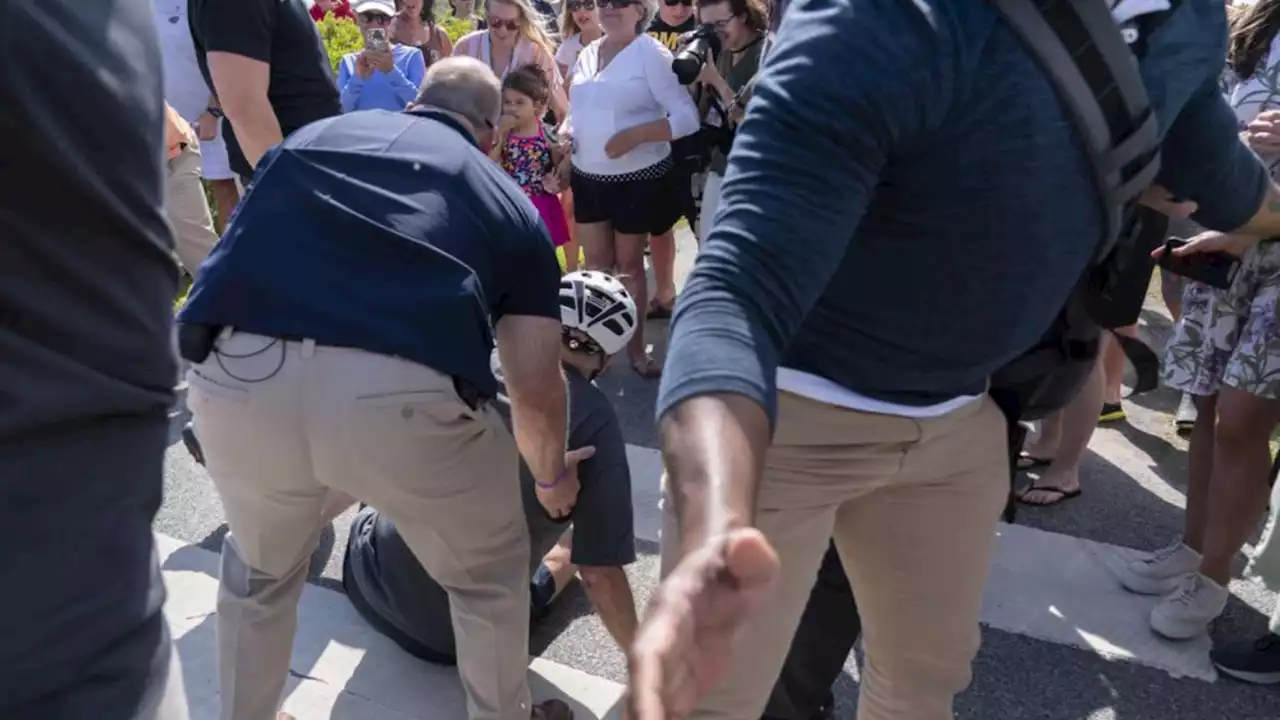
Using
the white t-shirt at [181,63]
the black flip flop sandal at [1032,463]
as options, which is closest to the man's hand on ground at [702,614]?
the black flip flop sandal at [1032,463]

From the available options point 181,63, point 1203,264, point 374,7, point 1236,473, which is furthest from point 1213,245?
point 181,63

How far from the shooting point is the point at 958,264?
145 cm

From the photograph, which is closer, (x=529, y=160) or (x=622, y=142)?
(x=622, y=142)

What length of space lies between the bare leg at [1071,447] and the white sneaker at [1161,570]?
532mm

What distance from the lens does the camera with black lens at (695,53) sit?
4406mm

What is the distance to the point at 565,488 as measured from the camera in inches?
101

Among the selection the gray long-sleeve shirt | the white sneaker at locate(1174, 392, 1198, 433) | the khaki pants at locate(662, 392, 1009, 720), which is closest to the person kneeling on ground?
the khaki pants at locate(662, 392, 1009, 720)

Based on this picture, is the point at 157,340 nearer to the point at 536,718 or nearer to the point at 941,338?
the point at 941,338

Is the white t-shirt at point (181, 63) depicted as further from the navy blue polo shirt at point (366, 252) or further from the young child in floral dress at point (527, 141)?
the navy blue polo shirt at point (366, 252)

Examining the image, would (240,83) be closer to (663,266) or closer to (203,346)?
(203,346)

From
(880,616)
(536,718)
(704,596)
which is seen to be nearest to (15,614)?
(704,596)

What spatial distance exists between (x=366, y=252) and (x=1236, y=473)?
2392 millimetres

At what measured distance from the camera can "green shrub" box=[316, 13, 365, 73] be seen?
25.9ft

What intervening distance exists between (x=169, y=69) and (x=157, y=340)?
4.45 m
